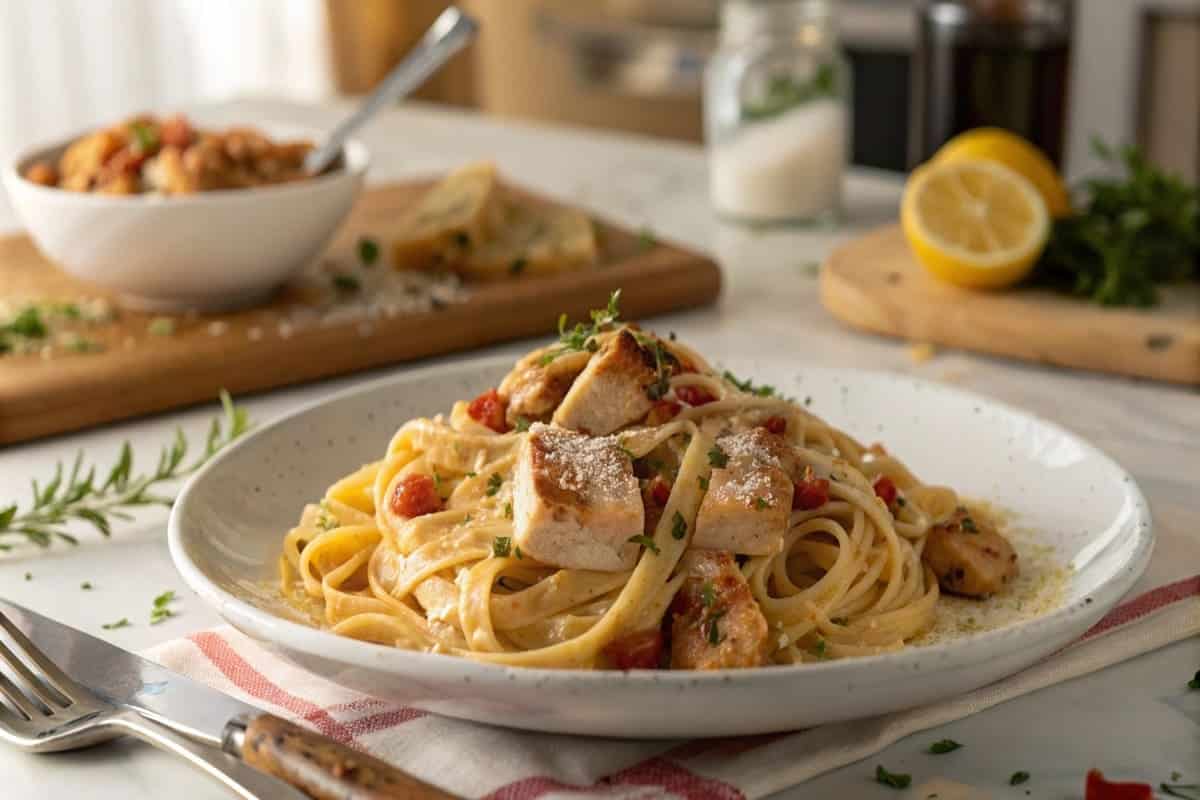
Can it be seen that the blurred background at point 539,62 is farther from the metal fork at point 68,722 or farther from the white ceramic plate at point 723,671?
the metal fork at point 68,722

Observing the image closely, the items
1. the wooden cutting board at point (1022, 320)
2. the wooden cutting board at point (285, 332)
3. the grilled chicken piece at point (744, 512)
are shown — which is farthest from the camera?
the wooden cutting board at point (1022, 320)

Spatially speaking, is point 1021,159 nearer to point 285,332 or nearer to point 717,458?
point 285,332

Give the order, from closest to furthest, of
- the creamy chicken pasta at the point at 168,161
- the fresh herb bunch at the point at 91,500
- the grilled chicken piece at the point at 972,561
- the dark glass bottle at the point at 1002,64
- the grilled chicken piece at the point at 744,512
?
1. the grilled chicken piece at the point at 744,512
2. the grilled chicken piece at the point at 972,561
3. the fresh herb bunch at the point at 91,500
4. the creamy chicken pasta at the point at 168,161
5. the dark glass bottle at the point at 1002,64

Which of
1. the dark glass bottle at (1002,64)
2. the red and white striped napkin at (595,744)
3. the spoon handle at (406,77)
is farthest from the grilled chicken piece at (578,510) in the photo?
the dark glass bottle at (1002,64)

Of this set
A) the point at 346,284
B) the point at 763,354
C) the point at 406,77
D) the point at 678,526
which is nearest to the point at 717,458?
the point at 678,526

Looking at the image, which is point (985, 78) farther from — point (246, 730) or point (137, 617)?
point (246, 730)

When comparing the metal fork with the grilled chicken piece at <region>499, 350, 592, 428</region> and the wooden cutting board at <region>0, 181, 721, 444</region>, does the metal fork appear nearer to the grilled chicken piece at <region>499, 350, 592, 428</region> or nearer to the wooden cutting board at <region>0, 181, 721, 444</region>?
the grilled chicken piece at <region>499, 350, 592, 428</region>
